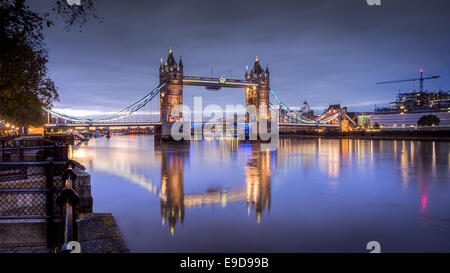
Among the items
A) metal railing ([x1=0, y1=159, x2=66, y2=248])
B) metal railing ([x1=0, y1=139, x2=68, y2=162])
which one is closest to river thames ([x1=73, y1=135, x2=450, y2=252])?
metal railing ([x1=0, y1=159, x2=66, y2=248])

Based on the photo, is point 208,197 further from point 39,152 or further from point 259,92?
point 259,92

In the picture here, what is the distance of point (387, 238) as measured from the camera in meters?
6.17

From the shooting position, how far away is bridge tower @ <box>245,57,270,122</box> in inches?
3767

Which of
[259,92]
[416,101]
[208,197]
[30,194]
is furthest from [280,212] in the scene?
[416,101]

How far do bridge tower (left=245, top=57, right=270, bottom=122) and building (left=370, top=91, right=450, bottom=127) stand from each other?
5957 cm

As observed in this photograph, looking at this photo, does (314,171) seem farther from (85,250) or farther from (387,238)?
(85,250)

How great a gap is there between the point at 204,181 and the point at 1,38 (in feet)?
29.3

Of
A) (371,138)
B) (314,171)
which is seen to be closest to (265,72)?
(371,138)

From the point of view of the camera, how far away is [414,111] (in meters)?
143

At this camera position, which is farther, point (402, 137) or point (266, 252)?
point (402, 137)

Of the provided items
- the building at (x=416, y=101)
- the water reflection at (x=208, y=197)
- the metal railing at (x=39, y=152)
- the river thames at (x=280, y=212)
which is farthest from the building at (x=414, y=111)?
the metal railing at (x=39, y=152)

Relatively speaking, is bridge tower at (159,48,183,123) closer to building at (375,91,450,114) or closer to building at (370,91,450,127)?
building at (370,91,450,127)
